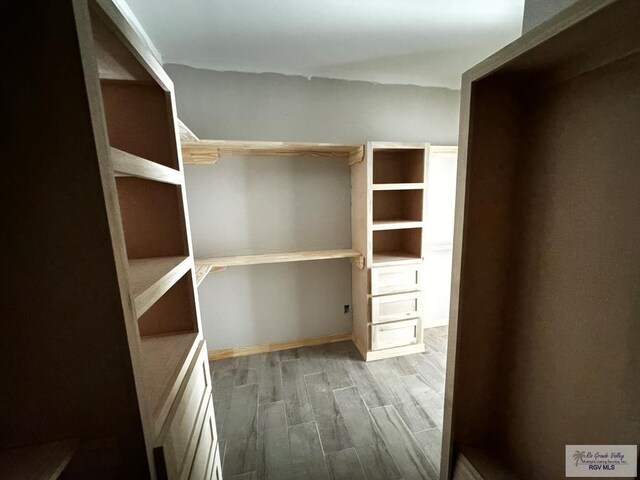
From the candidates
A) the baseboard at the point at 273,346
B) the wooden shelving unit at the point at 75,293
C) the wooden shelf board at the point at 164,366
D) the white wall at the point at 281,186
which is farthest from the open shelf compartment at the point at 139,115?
the baseboard at the point at 273,346

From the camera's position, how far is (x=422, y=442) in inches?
63.1

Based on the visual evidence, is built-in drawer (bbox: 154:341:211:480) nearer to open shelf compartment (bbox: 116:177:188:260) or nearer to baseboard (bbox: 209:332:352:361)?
open shelf compartment (bbox: 116:177:188:260)

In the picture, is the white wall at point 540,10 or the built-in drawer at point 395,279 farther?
the built-in drawer at point 395,279

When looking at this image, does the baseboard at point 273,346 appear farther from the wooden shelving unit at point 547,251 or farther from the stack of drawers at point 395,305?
the wooden shelving unit at point 547,251

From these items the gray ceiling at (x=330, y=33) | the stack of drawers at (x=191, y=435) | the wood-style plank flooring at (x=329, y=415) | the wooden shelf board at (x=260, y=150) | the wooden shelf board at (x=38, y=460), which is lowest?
the wood-style plank flooring at (x=329, y=415)

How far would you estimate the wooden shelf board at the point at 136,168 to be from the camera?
0.55 meters

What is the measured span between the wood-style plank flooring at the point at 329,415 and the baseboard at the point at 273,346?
6 centimetres

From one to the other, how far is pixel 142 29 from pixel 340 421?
9.52ft

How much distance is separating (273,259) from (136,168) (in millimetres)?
1613

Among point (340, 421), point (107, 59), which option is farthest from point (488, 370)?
point (107, 59)

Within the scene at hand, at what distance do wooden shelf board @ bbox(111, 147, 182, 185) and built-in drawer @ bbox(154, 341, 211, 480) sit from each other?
645 mm

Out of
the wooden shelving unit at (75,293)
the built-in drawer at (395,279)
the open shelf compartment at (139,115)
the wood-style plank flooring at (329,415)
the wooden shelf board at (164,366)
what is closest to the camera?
the wooden shelving unit at (75,293)

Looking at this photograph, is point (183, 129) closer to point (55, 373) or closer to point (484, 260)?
point (55, 373)

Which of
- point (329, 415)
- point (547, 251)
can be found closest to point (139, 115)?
point (547, 251)
